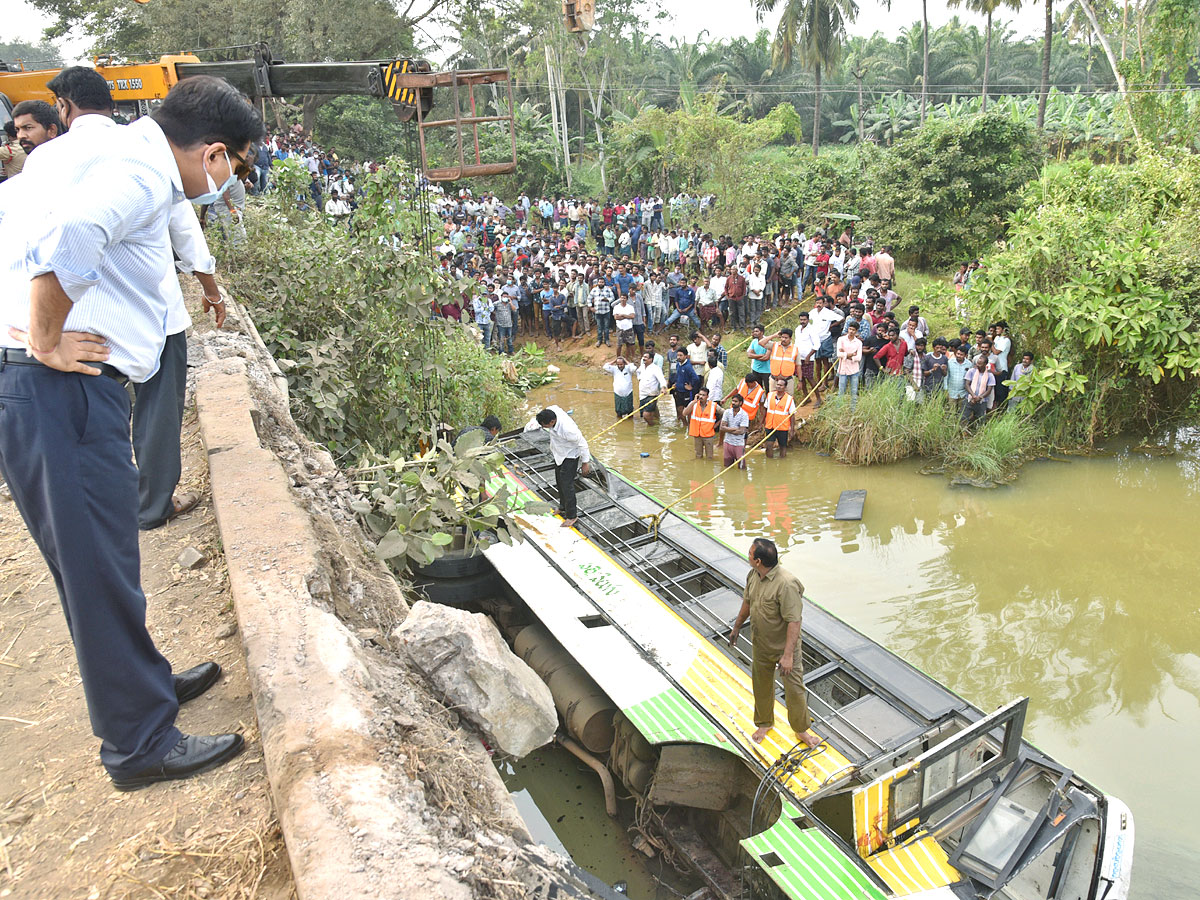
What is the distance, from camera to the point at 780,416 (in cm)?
1206

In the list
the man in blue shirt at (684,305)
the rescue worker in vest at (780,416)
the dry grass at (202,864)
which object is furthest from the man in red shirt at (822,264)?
the dry grass at (202,864)

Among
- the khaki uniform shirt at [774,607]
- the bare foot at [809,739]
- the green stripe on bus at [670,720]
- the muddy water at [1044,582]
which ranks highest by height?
the khaki uniform shirt at [774,607]

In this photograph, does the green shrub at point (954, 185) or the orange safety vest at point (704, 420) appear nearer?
the orange safety vest at point (704, 420)

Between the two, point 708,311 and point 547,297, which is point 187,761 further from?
point 547,297

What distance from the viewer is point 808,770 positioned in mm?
5164

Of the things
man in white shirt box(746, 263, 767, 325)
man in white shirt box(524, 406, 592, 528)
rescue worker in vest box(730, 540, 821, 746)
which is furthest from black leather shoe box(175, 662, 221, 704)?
man in white shirt box(746, 263, 767, 325)

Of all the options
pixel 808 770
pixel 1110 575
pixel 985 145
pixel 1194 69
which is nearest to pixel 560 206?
pixel 985 145

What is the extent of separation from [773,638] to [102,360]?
4215mm

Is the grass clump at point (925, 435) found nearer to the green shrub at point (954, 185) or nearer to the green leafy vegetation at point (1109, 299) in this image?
the green leafy vegetation at point (1109, 299)

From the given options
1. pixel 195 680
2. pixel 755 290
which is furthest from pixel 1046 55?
pixel 195 680

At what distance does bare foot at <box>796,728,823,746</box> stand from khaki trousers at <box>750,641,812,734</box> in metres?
0.03

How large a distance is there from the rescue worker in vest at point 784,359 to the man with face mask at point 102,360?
418 inches

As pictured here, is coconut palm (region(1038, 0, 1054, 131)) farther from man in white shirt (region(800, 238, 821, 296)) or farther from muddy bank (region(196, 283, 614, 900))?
muddy bank (region(196, 283, 614, 900))

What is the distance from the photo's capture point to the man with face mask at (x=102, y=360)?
189cm
